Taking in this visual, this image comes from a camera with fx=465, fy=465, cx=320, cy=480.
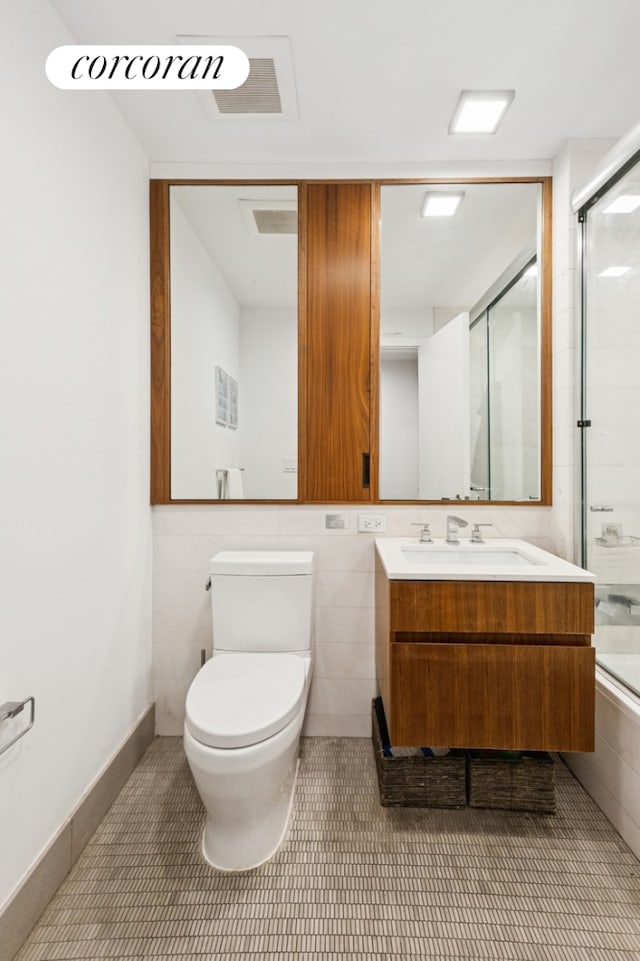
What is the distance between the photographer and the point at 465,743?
1393 mm

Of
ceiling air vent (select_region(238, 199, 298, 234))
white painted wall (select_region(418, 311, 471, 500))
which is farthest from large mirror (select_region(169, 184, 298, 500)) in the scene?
white painted wall (select_region(418, 311, 471, 500))

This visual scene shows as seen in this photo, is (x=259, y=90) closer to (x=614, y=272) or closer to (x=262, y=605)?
(x=614, y=272)

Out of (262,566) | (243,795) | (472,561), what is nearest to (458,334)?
(472,561)

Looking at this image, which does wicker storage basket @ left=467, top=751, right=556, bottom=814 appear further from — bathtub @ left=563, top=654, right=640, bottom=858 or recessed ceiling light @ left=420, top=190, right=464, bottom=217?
recessed ceiling light @ left=420, top=190, right=464, bottom=217

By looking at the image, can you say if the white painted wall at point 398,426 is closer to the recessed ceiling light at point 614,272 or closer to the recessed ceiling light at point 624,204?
the recessed ceiling light at point 614,272

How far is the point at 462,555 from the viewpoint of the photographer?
1833 mm

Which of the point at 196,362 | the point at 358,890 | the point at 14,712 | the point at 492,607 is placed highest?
the point at 196,362

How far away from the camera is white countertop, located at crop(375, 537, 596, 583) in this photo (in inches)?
54.9

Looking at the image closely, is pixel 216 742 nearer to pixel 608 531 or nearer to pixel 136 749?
pixel 136 749

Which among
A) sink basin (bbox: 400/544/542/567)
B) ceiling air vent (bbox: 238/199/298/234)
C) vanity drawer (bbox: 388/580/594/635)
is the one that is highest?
ceiling air vent (bbox: 238/199/298/234)

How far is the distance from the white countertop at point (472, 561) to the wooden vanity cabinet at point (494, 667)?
0.02 meters

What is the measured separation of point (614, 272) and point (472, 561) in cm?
117

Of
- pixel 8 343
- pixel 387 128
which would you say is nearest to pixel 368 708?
pixel 8 343

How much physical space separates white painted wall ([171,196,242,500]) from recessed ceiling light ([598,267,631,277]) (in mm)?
1420
